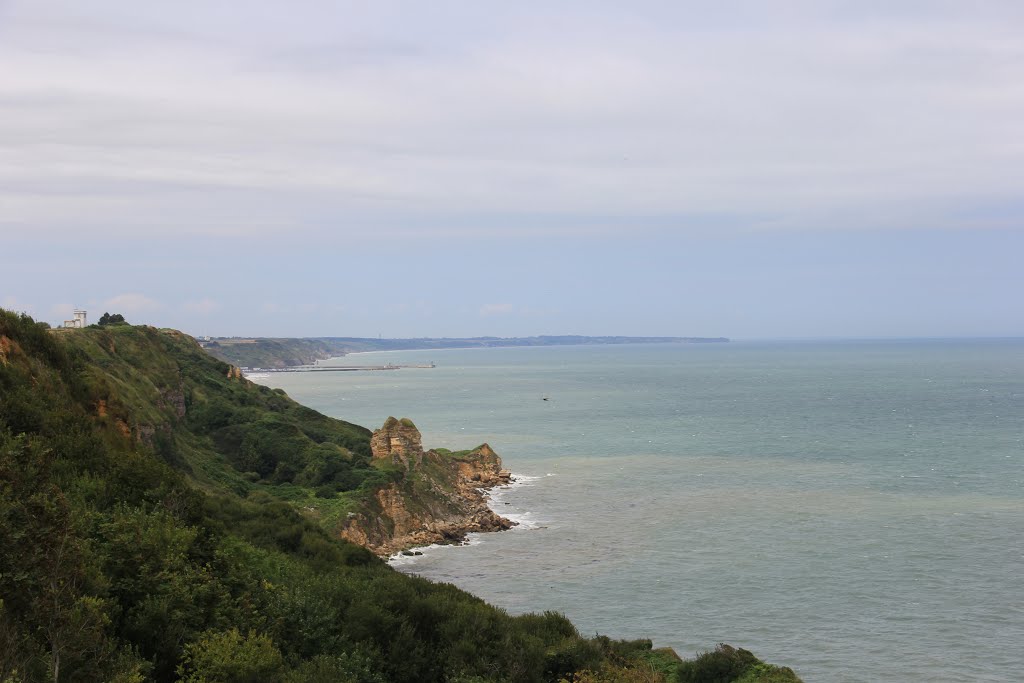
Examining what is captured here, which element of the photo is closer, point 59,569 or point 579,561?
point 59,569

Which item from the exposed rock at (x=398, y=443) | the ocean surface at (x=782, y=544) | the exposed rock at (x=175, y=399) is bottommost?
the ocean surface at (x=782, y=544)

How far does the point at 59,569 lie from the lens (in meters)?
18.2

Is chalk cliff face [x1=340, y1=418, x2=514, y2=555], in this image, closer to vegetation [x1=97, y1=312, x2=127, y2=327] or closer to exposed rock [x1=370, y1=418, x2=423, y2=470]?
exposed rock [x1=370, y1=418, x2=423, y2=470]

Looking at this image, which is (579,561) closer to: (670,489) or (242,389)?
(670,489)

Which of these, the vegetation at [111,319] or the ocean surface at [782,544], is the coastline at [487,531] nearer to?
the ocean surface at [782,544]

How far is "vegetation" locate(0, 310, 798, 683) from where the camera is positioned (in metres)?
18.0

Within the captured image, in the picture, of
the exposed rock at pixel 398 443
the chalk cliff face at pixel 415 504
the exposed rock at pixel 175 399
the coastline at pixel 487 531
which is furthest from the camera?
the exposed rock at pixel 398 443

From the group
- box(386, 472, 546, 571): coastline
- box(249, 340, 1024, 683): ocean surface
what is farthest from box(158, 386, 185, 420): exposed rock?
box(249, 340, 1024, 683): ocean surface

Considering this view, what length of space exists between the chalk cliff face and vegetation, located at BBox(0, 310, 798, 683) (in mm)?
12368

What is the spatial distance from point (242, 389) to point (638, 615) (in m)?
65.0

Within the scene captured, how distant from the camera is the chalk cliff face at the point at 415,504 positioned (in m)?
65.7

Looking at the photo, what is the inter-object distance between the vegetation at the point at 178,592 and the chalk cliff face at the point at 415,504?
1237 cm

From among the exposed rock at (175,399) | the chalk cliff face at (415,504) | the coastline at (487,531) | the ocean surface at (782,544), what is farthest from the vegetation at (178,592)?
the exposed rock at (175,399)

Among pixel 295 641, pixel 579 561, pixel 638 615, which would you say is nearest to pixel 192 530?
pixel 295 641
